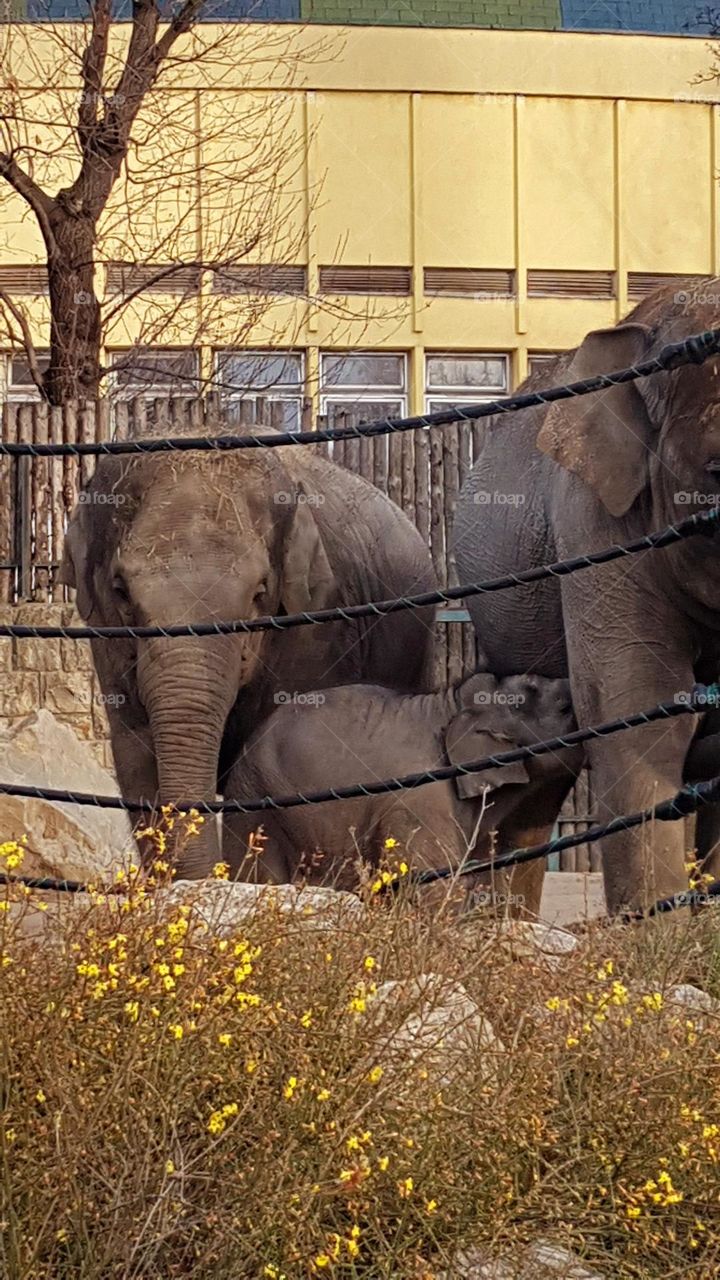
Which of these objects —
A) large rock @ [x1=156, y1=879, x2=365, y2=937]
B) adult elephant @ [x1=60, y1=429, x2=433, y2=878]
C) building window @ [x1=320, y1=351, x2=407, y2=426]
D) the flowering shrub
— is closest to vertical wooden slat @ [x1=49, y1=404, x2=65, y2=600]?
adult elephant @ [x1=60, y1=429, x2=433, y2=878]

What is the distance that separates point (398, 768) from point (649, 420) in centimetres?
160

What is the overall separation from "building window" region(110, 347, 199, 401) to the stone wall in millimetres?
2420

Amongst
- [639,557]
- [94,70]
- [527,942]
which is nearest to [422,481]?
[94,70]

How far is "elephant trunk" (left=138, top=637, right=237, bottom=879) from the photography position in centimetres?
709

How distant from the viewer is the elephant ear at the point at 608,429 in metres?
6.16

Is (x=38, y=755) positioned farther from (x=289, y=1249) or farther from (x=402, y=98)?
(x=402, y=98)

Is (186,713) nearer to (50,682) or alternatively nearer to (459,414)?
(459,414)

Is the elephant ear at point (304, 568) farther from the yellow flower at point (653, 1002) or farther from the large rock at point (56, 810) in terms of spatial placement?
the yellow flower at point (653, 1002)

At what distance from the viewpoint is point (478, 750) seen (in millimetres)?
7094

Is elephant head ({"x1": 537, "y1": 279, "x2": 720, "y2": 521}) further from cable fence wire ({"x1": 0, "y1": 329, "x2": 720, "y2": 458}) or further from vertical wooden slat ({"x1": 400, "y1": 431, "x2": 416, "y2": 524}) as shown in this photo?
vertical wooden slat ({"x1": 400, "y1": 431, "x2": 416, "y2": 524})

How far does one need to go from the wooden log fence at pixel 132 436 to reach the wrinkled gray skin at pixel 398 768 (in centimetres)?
478

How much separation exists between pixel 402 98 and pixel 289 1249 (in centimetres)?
1953

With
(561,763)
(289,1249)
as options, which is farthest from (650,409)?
(289,1249)

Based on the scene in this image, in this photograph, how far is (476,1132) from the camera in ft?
11.1
